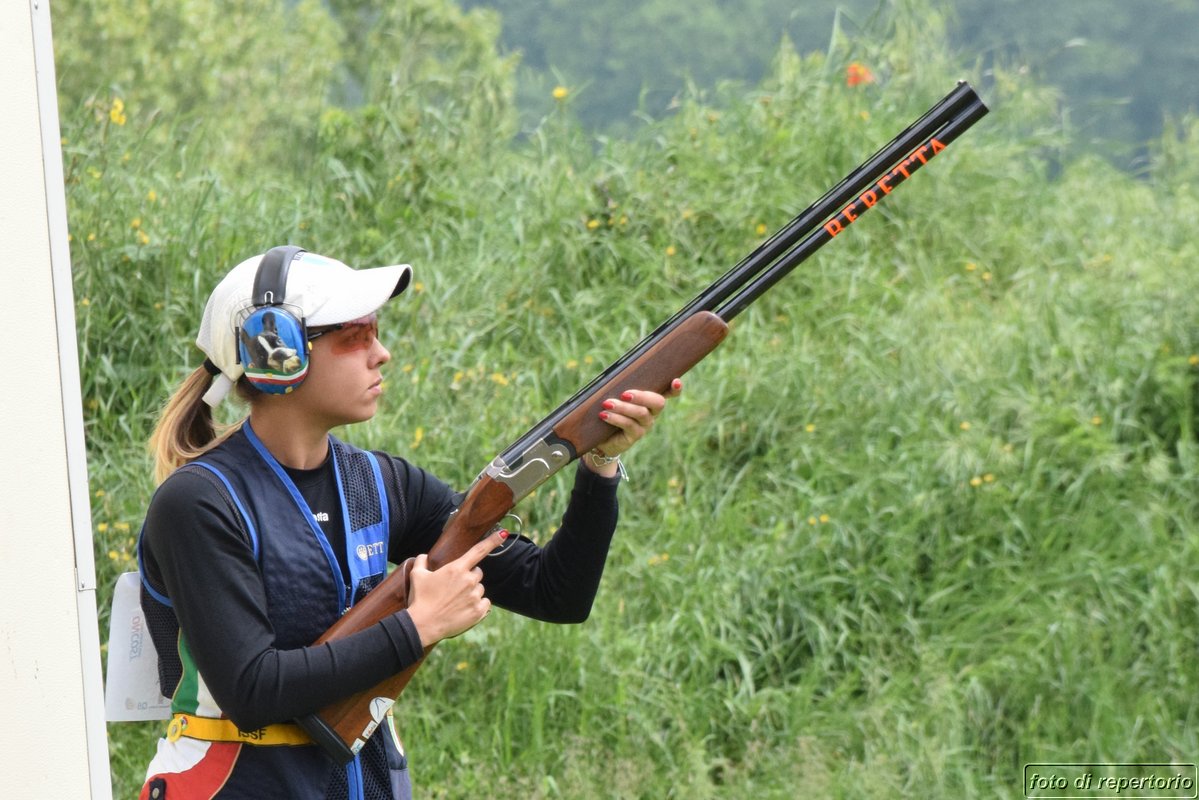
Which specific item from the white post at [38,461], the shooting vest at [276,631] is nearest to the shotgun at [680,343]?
the shooting vest at [276,631]

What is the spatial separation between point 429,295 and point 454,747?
238cm

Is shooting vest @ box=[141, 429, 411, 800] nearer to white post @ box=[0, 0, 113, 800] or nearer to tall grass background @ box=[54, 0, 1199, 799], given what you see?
white post @ box=[0, 0, 113, 800]

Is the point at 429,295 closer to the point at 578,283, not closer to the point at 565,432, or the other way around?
the point at 578,283

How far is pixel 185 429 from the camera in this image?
2.60 meters

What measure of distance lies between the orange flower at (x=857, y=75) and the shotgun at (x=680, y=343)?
16.9 feet

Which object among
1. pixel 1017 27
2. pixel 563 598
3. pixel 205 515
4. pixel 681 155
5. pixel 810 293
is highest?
pixel 1017 27

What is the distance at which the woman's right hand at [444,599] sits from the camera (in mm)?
2438

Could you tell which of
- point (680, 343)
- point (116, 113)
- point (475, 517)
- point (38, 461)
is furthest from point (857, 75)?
point (38, 461)

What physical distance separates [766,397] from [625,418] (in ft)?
11.5

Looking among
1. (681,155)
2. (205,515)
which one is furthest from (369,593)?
(681,155)

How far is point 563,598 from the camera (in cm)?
279

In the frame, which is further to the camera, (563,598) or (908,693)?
(908,693)

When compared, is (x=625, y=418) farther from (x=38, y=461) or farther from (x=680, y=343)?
(x=38, y=461)

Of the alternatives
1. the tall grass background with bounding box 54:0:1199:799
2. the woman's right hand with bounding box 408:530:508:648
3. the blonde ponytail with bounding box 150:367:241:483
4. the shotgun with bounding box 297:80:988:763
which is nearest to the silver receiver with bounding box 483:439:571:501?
the shotgun with bounding box 297:80:988:763
